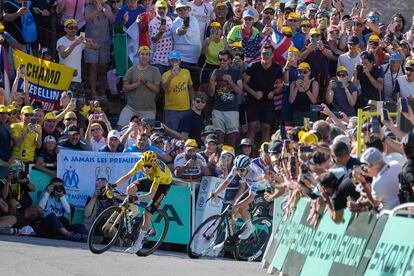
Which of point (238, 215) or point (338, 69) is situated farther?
point (338, 69)

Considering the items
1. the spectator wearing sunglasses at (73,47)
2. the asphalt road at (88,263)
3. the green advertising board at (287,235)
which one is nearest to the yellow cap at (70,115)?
the spectator wearing sunglasses at (73,47)

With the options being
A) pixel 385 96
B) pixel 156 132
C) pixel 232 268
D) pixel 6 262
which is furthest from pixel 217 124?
pixel 6 262

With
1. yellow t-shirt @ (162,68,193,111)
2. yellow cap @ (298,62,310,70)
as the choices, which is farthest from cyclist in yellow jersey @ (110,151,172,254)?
yellow cap @ (298,62,310,70)

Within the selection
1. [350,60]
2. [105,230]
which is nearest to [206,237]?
[105,230]

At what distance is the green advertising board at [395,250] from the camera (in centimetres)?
1201

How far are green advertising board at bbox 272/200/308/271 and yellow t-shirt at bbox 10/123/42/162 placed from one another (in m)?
6.17

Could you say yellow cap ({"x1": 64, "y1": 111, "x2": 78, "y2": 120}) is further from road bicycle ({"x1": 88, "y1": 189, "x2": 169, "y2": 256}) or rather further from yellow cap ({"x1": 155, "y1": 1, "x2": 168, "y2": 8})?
yellow cap ({"x1": 155, "y1": 1, "x2": 168, "y2": 8})

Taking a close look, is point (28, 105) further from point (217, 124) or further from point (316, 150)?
point (316, 150)

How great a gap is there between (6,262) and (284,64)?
9114 millimetres

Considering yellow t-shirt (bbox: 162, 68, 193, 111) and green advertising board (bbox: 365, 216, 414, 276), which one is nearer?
green advertising board (bbox: 365, 216, 414, 276)

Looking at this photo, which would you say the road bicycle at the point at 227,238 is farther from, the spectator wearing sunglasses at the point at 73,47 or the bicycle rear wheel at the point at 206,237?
the spectator wearing sunglasses at the point at 73,47

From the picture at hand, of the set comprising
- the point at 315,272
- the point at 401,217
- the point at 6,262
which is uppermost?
the point at 401,217

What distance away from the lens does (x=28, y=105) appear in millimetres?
22406

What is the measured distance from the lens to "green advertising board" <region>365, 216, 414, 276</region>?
1201 centimetres
